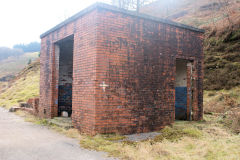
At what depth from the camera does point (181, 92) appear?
9.99 metres

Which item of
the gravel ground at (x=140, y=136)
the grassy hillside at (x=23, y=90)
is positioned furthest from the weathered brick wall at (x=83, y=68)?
the grassy hillside at (x=23, y=90)

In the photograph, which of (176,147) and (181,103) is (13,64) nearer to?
(181,103)

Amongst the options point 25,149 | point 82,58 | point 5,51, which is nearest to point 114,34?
point 82,58

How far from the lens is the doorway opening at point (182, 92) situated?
952cm

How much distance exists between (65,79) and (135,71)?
4568mm

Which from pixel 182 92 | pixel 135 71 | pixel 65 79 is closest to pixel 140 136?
pixel 135 71

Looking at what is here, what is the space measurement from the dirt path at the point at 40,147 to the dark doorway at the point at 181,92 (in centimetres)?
530

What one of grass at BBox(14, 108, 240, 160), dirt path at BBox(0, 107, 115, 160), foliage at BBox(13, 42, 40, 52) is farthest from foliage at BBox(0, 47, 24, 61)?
grass at BBox(14, 108, 240, 160)

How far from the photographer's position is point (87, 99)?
268 inches

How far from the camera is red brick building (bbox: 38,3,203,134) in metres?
6.64

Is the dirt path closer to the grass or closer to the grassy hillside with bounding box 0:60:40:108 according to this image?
the grass

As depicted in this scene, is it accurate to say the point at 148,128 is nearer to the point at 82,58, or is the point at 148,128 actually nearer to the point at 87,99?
the point at 87,99

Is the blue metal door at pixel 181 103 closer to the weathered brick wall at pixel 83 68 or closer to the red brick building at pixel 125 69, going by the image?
the red brick building at pixel 125 69

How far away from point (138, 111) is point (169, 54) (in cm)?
247
